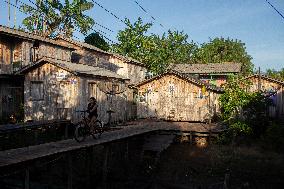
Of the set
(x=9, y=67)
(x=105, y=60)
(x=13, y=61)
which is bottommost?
(x=9, y=67)

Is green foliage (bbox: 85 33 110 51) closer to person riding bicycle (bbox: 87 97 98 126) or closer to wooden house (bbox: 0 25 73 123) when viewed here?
wooden house (bbox: 0 25 73 123)

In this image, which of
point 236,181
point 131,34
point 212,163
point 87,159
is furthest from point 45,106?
point 131,34

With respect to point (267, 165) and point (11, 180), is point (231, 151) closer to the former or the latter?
point (267, 165)

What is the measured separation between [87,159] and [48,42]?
17.1m

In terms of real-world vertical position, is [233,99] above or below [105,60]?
below

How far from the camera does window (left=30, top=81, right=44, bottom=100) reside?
2291 centimetres

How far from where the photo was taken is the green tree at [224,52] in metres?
69.4

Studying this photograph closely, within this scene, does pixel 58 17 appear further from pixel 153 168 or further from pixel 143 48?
pixel 153 168

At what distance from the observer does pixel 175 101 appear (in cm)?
2666

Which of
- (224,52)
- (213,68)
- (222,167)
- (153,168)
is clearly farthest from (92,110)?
(224,52)

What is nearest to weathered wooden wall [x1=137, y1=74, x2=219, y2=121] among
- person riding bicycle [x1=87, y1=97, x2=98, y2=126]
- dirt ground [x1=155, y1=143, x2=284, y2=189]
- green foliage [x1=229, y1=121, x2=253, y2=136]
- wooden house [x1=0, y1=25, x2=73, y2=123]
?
green foliage [x1=229, y1=121, x2=253, y2=136]

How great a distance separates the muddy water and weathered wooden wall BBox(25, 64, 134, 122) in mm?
3944

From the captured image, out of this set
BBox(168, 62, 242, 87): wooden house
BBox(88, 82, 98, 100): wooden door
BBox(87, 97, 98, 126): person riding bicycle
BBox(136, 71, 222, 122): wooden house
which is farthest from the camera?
BBox(168, 62, 242, 87): wooden house

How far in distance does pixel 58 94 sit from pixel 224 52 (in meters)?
57.0
